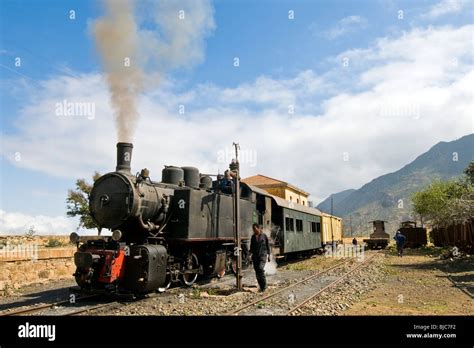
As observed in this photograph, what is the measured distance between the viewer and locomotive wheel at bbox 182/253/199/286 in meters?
10.9

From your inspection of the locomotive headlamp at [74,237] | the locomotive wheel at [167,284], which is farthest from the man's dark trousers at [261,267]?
the locomotive headlamp at [74,237]

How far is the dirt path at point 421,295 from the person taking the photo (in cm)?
805

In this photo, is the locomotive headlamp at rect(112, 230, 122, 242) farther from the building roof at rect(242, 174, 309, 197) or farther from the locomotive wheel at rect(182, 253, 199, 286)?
the building roof at rect(242, 174, 309, 197)

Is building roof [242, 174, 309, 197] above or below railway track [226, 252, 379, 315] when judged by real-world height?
above

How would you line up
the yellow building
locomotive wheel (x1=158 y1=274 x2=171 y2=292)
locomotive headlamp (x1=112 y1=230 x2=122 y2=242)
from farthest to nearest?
the yellow building < locomotive wheel (x1=158 y1=274 x2=171 y2=292) < locomotive headlamp (x1=112 y1=230 x2=122 y2=242)

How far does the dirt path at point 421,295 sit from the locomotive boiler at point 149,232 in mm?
4252

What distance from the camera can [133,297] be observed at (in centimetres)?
895

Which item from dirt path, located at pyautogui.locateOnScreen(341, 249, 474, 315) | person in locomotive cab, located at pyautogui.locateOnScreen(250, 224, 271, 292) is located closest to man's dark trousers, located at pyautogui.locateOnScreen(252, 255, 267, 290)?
person in locomotive cab, located at pyautogui.locateOnScreen(250, 224, 271, 292)

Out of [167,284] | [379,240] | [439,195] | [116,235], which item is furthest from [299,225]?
[439,195]

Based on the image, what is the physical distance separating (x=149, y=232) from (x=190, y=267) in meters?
1.70

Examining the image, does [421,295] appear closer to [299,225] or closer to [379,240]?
[299,225]

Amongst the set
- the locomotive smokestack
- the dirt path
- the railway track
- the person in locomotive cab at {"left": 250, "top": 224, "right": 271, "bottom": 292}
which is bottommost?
the dirt path

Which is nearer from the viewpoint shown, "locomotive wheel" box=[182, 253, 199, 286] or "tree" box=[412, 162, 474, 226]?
"locomotive wheel" box=[182, 253, 199, 286]
